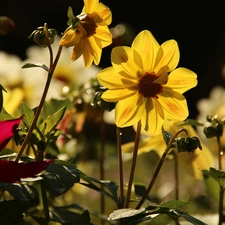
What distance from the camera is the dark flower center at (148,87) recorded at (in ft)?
2.41

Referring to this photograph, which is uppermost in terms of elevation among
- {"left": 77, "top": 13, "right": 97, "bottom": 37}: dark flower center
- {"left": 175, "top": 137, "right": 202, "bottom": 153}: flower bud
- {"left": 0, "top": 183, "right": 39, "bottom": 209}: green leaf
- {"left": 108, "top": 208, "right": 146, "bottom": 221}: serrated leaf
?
{"left": 77, "top": 13, "right": 97, "bottom": 37}: dark flower center

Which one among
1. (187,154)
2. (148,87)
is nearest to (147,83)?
(148,87)

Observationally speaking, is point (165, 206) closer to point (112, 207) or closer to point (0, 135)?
point (0, 135)

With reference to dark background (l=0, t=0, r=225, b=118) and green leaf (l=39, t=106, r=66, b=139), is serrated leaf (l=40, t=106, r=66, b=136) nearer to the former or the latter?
green leaf (l=39, t=106, r=66, b=139)

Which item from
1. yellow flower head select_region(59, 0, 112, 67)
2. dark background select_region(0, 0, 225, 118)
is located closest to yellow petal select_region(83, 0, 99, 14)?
yellow flower head select_region(59, 0, 112, 67)

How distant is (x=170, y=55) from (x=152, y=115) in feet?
0.19

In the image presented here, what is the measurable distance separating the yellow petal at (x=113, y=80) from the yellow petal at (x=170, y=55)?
0.11 feet

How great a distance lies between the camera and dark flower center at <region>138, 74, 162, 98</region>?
2.41 ft

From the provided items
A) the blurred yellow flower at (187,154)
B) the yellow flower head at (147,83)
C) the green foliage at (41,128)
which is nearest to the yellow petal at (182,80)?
the yellow flower head at (147,83)

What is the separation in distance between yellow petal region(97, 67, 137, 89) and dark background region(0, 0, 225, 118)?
4079 mm

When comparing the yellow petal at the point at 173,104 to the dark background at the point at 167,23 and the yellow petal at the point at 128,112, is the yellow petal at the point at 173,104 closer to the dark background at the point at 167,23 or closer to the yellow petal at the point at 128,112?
the yellow petal at the point at 128,112

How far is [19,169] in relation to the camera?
622mm

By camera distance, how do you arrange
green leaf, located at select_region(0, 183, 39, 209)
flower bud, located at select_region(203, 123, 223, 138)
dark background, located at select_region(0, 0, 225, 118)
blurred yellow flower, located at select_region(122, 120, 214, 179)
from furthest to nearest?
dark background, located at select_region(0, 0, 225, 118) → blurred yellow flower, located at select_region(122, 120, 214, 179) → flower bud, located at select_region(203, 123, 223, 138) → green leaf, located at select_region(0, 183, 39, 209)

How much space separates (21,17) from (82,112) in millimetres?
3962
